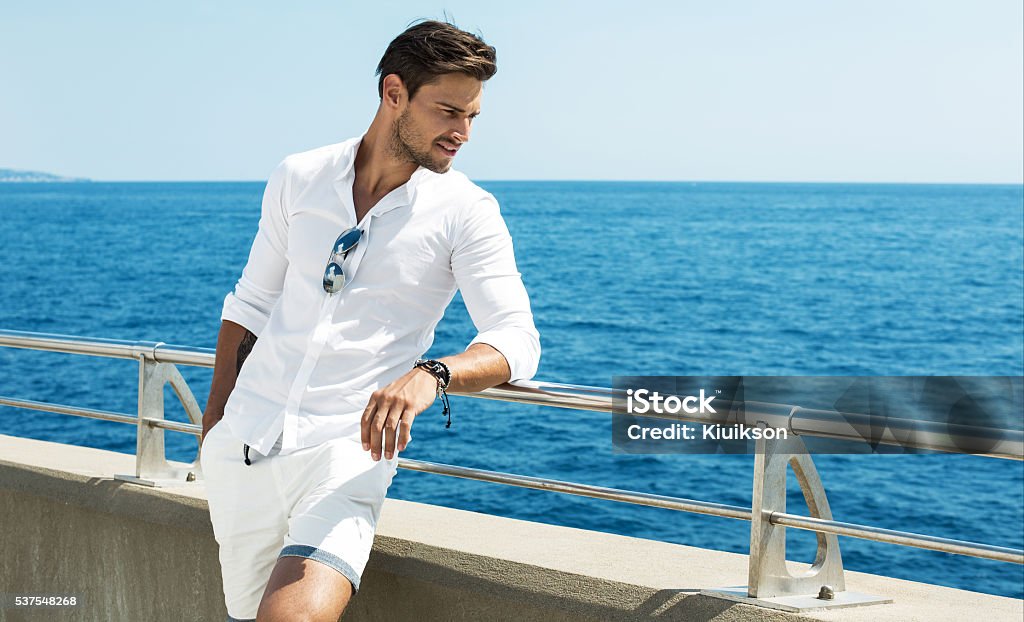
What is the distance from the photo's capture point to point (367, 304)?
2225 mm

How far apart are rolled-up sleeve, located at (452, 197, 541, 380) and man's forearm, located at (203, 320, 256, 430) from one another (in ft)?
1.80

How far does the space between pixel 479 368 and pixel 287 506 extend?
1.63 feet

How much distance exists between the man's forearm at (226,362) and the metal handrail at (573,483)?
1.52 feet

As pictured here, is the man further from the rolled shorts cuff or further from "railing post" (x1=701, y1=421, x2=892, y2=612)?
"railing post" (x1=701, y1=421, x2=892, y2=612)

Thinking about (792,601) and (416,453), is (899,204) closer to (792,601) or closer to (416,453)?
(416,453)

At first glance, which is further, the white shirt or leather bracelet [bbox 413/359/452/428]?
the white shirt

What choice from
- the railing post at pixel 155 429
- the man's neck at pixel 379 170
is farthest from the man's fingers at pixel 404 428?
the railing post at pixel 155 429

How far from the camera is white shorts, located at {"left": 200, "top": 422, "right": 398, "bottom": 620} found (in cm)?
212

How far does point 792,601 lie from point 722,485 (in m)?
20.4

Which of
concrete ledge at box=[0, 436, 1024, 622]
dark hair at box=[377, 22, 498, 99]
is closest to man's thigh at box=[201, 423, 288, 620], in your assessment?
concrete ledge at box=[0, 436, 1024, 622]

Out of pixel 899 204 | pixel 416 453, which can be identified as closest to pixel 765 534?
pixel 416 453

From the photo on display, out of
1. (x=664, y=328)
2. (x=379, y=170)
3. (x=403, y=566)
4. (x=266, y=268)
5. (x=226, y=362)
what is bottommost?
(x=664, y=328)

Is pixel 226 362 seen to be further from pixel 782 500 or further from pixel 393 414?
pixel 782 500

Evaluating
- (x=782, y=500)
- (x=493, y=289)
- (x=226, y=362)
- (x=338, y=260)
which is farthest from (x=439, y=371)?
(x=782, y=500)
